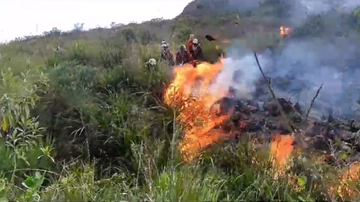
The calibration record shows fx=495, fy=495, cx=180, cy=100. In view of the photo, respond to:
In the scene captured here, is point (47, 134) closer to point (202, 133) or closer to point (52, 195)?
point (202, 133)

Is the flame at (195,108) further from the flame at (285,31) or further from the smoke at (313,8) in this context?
the smoke at (313,8)

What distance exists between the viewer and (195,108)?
5949 mm

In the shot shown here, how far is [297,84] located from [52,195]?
5582mm

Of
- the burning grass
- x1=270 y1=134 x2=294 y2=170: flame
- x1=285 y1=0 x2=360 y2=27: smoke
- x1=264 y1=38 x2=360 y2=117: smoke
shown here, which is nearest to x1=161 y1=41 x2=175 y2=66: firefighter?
the burning grass

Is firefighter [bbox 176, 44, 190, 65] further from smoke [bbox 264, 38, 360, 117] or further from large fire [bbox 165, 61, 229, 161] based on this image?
smoke [bbox 264, 38, 360, 117]

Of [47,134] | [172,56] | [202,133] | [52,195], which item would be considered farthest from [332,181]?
[172,56]

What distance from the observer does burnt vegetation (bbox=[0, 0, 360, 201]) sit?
3.45m

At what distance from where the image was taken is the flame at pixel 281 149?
4609 millimetres

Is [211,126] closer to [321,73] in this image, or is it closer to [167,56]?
[167,56]

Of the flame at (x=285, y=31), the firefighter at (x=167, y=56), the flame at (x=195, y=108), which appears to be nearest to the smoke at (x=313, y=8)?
the flame at (x=285, y=31)

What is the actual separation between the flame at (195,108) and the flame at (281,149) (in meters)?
0.62

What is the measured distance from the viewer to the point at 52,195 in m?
3.40

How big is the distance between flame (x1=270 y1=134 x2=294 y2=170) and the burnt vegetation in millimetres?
98

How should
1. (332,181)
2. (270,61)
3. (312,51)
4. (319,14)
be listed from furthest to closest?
(319,14) < (312,51) < (270,61) < (332,181)
